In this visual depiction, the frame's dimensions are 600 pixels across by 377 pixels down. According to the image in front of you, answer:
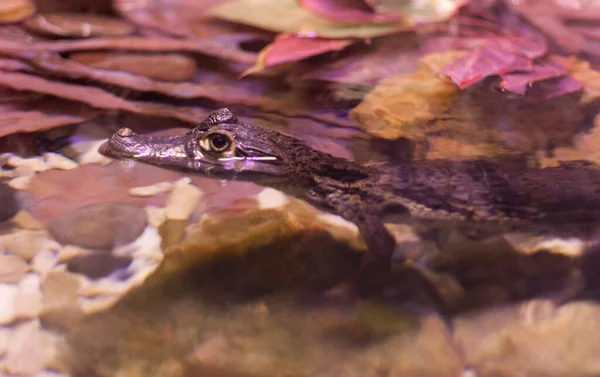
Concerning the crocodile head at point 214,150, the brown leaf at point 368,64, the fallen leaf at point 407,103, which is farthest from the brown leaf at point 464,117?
the crocodile head at point 214,150

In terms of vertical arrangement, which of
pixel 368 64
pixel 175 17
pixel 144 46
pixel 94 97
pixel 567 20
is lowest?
pixel 94 97

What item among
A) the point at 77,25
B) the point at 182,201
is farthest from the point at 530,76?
the point at 77,25

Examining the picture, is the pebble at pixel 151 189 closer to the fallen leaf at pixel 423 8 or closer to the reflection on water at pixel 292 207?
the reflection on water at pixel 292 207

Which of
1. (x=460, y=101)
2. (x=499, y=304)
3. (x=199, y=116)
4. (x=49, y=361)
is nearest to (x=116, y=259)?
(x=49, y=361)

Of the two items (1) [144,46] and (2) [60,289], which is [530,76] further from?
(2) [60,289]

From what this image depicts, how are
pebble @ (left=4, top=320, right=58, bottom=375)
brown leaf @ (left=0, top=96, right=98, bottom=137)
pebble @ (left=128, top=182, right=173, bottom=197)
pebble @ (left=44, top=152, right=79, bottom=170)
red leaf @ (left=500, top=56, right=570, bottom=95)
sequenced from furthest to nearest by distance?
red leaf @ (left=500, top=56, right=570, bottom=95), brown leaf @ (left=0, top=96, right=98, bottom=137), pebble @ (left=44, top=152, right=79, bottom=170), pebble @ (left=128, top=182, right=173, bottom=197), pebble @ (left=4, top=320, right=58, bottom=375)

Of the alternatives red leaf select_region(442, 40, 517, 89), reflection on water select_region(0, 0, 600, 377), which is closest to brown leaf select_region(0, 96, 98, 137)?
reflection on water select_region(0, 0, 600, 377)

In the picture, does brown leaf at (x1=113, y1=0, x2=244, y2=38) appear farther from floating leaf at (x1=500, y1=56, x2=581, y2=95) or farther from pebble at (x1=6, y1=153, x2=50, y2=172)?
floating leaf at (x1=500, y1=56, x2=581, y2=95)
